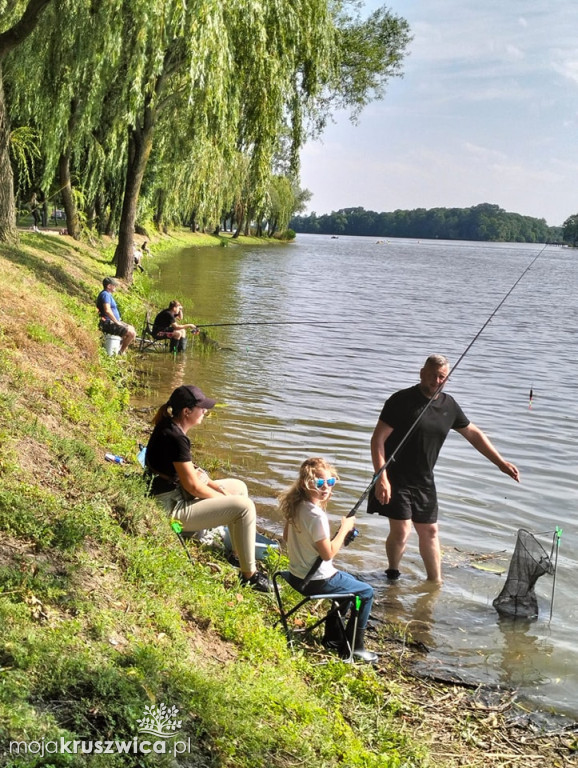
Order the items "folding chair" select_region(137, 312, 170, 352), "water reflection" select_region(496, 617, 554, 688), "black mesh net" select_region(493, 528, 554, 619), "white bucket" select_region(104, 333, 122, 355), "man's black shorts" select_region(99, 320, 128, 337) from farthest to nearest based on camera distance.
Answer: "folding chair" select_region(137, 312, 170, 352), "man's black shorts" select_region(99, 320, 128, 337), "white bucket" select_region(104, 333, 122, 355), "black mesh net" select_region(493, 528, 554, 619), "water reflection" select_region(496, 617, 554, 688)

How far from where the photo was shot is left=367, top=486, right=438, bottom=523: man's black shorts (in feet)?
21.0

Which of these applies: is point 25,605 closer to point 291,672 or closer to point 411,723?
point 291,672

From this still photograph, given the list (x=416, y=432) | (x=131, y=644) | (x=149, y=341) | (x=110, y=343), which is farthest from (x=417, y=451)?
(x=149, y=341)

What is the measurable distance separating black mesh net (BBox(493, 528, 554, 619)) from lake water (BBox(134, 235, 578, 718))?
0.39 ft

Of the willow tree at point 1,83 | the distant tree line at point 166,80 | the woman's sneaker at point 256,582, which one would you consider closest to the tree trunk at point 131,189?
the distant tree line at point 166,80

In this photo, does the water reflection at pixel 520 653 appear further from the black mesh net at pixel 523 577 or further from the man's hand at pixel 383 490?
the man's hand at pixel 383 490

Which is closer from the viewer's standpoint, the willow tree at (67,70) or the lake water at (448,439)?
the lake water at (448,439)

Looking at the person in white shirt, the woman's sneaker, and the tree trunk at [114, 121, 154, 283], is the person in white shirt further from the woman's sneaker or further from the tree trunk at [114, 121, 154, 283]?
the tree trunk at [114, 121, 154, 283]

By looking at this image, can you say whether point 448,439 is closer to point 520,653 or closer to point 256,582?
point 520,653

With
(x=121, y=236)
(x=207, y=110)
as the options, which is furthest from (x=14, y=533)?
(x=121, y=236)

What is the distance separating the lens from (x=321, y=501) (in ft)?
16.5

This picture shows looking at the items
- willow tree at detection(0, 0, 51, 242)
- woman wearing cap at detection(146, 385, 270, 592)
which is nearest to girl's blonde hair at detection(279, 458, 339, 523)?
woman wearing cap at detection(146, 385, 270, 592)

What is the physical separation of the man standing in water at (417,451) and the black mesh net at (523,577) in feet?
2.17

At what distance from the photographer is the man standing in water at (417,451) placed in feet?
20.9
